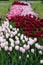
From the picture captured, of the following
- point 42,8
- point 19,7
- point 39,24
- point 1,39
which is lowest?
point 42,8

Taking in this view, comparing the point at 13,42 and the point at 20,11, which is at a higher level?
the point at 13,42

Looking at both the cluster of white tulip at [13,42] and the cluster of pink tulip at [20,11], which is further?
the cluster of pink tulip at [20,11]

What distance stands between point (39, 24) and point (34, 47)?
2.01 metres

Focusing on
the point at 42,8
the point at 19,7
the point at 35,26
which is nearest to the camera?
the point at 35,26

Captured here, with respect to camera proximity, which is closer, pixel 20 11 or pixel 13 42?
pixel 13 42

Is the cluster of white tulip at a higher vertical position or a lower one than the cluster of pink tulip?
higher

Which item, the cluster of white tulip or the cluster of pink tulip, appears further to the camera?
the cluster of pink tulip

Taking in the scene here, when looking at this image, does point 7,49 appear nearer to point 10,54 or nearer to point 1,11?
point 10,54

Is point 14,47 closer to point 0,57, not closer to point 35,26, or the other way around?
point 0,57

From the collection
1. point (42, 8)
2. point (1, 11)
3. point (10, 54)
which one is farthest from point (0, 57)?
point (42, 8)

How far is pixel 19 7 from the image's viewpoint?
1398 cm

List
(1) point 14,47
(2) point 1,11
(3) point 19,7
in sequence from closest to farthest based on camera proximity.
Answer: (1) point 14,47 → (3) point 19,7 → (2) point 1,11

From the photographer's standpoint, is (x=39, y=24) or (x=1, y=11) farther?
(x=1, y=11)

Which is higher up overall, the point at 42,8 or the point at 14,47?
the point at 14,47
